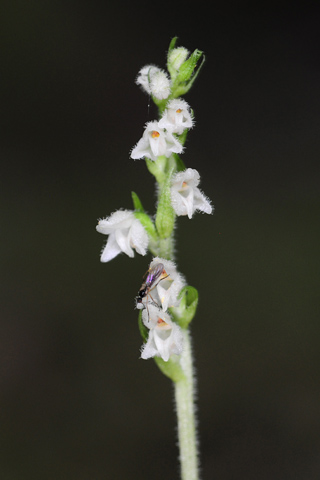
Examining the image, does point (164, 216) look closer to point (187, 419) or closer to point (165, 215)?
point (165, 215)

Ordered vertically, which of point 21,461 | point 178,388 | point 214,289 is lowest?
point 178,388

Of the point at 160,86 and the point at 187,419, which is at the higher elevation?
the point at 160,86

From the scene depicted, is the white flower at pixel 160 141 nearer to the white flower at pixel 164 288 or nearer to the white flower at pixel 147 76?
the white flower at pixel 147 76

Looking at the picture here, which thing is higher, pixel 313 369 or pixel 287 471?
pixel 313 369

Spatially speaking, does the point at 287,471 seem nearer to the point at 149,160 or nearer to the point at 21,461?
the point at 21,461

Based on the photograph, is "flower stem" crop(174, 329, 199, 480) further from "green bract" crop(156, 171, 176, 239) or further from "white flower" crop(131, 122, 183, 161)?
"white flower" crop(131, 122, 183, 161)

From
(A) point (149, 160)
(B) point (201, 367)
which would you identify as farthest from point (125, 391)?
(A) point (149, 160)

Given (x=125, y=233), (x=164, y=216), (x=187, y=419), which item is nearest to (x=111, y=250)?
(x=125, y=233)
